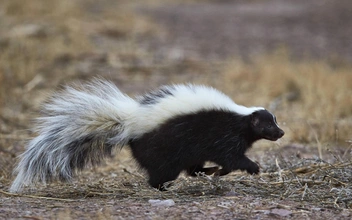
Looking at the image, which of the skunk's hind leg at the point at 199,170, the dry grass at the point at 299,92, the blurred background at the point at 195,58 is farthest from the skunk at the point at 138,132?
the dry grass at the point at 299,92

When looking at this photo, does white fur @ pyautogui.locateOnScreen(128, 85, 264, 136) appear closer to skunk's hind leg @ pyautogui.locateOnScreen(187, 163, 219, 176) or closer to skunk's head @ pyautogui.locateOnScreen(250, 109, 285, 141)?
skunk's head @ pyautogui.locateOnScreen(250, 109, 285, 141)

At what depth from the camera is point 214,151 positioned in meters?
5.75

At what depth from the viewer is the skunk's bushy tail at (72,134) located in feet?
18.2

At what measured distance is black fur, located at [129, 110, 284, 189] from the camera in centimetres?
563

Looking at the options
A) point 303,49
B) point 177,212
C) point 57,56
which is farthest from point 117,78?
point 177,212

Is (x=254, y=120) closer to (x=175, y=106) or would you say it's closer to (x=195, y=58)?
(x=175, y=106)

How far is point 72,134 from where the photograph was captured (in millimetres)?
5586

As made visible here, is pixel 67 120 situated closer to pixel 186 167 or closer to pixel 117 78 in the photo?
pixel 186 167

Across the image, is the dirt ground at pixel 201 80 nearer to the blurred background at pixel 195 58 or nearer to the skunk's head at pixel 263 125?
the blurred background at pixel 195 58

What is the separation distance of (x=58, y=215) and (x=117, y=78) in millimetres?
8122

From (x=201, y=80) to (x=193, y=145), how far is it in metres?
7.26

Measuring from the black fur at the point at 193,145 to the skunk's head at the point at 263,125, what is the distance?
27mm

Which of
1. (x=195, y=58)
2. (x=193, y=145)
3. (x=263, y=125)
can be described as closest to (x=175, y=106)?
(x=193, y=145)

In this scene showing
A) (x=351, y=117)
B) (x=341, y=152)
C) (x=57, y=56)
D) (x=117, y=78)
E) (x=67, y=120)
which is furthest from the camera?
(x=57, y=56)
